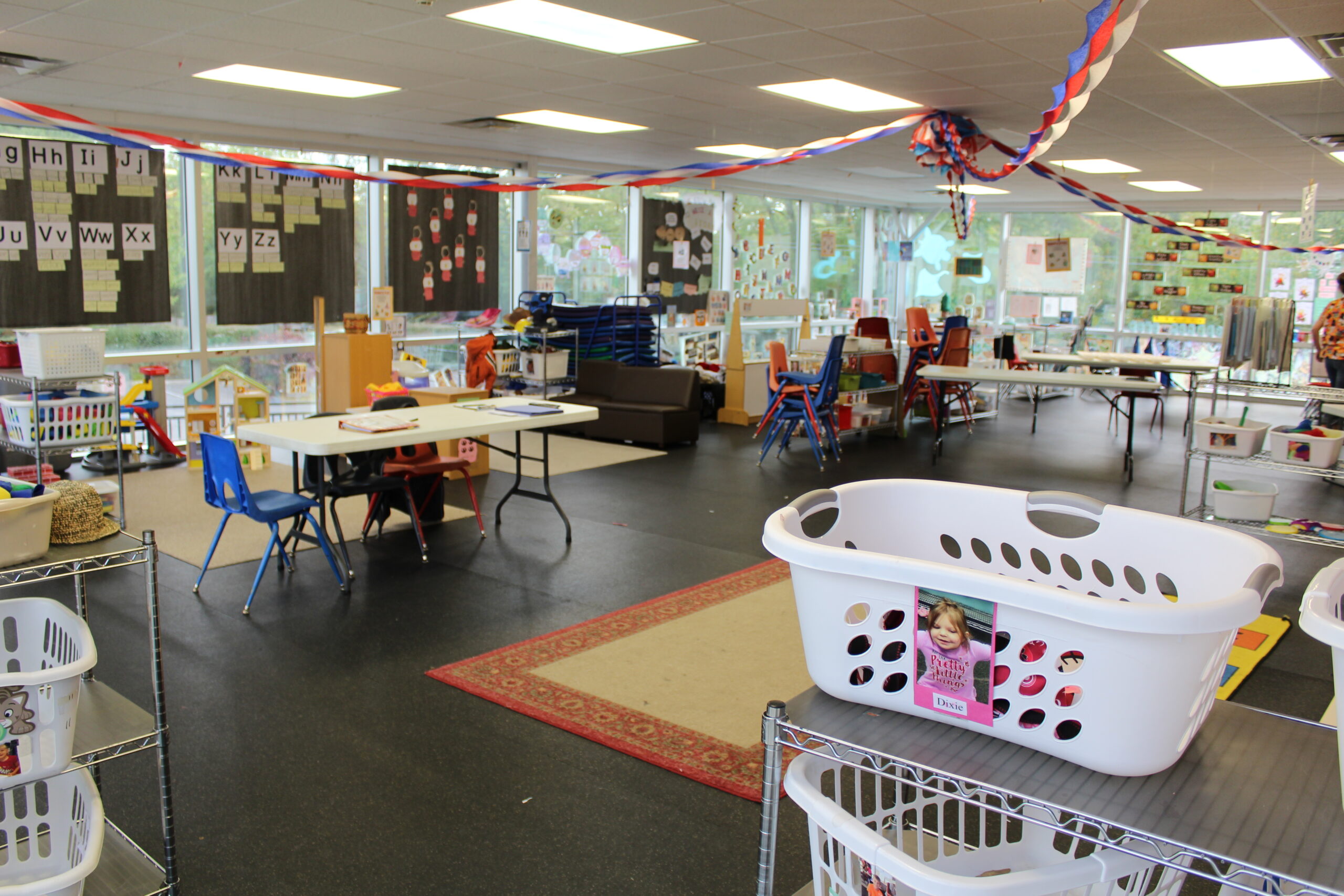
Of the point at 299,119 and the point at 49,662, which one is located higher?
the point at 299,119

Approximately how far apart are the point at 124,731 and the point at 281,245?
7088 mm

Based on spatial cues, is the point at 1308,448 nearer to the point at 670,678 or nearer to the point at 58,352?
the point at 670,678

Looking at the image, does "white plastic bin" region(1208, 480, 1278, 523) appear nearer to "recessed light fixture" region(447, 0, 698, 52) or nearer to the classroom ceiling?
the classroom ceiling

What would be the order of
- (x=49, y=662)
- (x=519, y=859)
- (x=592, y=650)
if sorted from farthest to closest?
(x=592, y=650) < (x=519, y=859) < (x=49, y=662)

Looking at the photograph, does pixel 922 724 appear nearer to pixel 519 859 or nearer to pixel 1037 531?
pixel 1037 531

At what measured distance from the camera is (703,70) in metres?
5.71

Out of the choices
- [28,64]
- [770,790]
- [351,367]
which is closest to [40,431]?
[28,64]

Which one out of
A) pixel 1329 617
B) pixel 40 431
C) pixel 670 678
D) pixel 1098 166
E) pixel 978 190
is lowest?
pixel 670 678

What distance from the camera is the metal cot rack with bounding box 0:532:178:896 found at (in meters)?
2.16

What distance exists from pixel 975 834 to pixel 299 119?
7.28m

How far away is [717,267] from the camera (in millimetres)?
13102

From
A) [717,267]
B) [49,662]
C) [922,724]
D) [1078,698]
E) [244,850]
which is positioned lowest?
[244,850]

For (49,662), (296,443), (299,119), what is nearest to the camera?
(49,662)

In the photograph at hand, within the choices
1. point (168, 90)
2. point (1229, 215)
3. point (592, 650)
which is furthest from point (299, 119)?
point (1229, 215)
